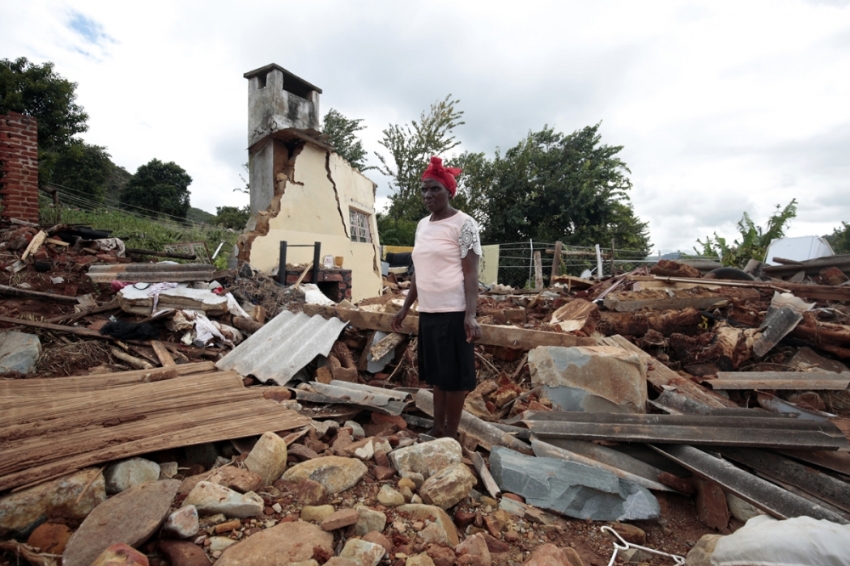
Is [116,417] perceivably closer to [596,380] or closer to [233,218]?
[596,380]

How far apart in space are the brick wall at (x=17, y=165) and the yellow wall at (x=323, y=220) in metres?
3.70

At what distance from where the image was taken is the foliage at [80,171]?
18.4 m

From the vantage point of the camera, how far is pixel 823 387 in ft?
11.4

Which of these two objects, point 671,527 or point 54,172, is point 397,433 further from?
point 54,172

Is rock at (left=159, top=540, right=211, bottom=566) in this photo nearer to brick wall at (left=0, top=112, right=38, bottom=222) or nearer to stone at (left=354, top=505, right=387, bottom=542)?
stone at (left=354, top=505, right=387, bottom=542)

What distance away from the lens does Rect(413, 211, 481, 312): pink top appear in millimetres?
2451

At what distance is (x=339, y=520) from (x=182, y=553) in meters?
0.52

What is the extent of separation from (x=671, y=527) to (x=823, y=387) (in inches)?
93.0

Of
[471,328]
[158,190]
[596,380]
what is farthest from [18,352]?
[158,190]

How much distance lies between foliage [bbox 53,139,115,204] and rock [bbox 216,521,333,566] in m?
21.2

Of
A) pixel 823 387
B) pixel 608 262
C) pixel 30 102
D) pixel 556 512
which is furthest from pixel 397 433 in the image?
pixel 30 102

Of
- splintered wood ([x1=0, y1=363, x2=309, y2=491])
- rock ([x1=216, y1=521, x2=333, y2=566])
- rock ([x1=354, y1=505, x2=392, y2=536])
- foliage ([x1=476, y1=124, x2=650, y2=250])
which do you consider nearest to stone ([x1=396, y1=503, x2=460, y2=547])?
rock ([x1=354, y1=505, x2=392, y2=536])

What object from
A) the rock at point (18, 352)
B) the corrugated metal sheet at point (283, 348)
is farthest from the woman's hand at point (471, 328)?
the rock at point (18, 352)

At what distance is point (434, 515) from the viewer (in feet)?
6.06
